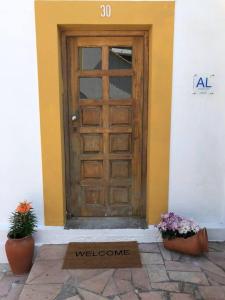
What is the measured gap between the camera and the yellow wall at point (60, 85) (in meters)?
3.14

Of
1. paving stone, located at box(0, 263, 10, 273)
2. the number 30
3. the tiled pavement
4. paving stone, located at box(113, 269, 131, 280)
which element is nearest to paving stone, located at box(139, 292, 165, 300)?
the tiled pavement

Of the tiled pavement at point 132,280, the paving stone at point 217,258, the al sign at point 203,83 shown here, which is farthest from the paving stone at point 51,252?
the al sign at point 203,83

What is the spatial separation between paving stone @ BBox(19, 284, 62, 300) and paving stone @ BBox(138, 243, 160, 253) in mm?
1001

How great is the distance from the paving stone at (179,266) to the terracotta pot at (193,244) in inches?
5.8

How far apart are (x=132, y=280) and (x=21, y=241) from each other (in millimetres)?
1224

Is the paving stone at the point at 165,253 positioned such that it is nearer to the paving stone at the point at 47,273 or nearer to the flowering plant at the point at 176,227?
the flowering plant at the point at 176,227

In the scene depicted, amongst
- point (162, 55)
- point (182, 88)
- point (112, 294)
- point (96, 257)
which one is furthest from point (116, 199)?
point (162, 55)

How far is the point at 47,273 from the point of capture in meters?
2.95

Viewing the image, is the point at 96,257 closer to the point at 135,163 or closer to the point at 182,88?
the point at 135,163

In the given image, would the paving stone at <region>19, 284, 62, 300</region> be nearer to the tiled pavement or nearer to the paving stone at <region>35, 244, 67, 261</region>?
the tiled pavement

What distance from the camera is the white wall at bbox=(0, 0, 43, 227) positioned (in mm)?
3154

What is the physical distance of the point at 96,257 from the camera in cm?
319

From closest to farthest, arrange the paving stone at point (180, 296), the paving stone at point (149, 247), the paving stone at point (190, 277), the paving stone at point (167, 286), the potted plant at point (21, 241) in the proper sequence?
the paving stone at point (180, 296)
the paving stone at point (167, 286)
the paving stone at point (190, 277)
the potted plant at point (21, 241)
the paving stone at point (149, 247)

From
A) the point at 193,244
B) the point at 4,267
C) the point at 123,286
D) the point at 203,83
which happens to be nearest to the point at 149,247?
the point at 193,244
